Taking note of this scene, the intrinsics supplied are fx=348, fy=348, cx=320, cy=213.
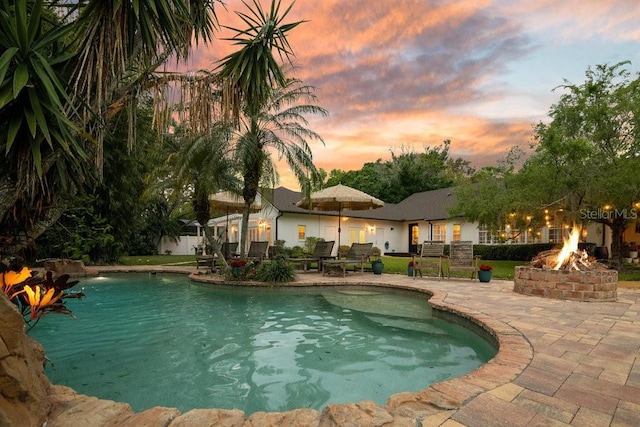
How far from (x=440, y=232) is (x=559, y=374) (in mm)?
22247

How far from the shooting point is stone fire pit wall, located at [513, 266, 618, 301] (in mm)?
7137

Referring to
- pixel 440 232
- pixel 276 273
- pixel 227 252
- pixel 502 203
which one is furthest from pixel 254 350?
pixel 440 232

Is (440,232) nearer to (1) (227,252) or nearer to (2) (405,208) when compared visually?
(2) (405,208)

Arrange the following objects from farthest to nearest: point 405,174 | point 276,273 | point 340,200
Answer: point 405,174, point 340,200, point 276,273

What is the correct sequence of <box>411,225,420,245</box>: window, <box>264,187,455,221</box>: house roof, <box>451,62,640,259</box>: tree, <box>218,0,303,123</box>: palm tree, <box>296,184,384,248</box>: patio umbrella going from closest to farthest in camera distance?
<box>218,0,303,123</box>: palm tree
<box>451,62,640,259</box>: tree
<box>296,184,384,248</box>: patio umbrella
<box>264,187,455,221</box>: house roof
<box>411,225,420,245</box>: window

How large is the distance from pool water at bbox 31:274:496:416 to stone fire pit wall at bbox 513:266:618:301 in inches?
98.8

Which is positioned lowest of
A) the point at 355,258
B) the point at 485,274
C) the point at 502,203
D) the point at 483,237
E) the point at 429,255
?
the point at 485,274

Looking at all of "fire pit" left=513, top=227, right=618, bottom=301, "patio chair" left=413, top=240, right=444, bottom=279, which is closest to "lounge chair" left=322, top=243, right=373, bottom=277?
"patio chair" left=413, top=240, right=444, bottom=279

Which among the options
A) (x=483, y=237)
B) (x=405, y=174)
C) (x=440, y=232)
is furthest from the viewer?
(x=405, y=174)

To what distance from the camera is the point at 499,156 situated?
1412 inches

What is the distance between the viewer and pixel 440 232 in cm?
2447

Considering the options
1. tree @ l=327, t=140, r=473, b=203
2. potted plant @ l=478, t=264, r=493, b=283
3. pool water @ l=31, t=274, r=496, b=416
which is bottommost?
pool water @ l=31, t=274, r=496, b=416

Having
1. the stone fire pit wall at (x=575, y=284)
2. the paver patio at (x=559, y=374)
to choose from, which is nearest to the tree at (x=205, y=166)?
the paver patio at (x=559, y=374)

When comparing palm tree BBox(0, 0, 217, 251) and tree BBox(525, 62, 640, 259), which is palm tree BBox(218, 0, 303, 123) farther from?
tree BBox(525, 62, 640, 259)
